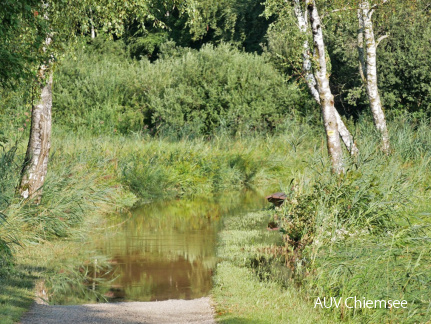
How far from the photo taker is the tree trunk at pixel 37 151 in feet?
37.9

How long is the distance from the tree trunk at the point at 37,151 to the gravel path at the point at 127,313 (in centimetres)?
436

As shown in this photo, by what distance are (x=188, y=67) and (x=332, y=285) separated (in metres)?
22.7

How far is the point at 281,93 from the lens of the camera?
29.9 metres

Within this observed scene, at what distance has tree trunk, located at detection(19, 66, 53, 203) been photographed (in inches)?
455

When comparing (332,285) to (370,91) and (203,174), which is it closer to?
(370,91)

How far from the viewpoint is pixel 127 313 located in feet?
23.5

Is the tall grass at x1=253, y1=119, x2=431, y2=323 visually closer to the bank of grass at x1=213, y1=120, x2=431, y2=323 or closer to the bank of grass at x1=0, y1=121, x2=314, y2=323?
the bank of grass at x1=213, y1=120, x2=431, y2=323

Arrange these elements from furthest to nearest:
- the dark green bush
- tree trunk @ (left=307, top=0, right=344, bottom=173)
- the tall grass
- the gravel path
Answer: the dark green bush, tree trunk @ (left=307, top=0, right=344, bottom=173), the gravel path, the tall grass

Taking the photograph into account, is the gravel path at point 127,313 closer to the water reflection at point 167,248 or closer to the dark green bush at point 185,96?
the water reflection at point 167,248

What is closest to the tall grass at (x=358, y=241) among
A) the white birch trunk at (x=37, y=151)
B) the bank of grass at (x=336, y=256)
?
the bank of grass at (x=336, y=256)

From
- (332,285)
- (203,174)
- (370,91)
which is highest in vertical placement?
(370,91)

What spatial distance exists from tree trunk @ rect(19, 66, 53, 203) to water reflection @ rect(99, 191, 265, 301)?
1.70m

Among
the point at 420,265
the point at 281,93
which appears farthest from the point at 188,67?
the point at 420,265

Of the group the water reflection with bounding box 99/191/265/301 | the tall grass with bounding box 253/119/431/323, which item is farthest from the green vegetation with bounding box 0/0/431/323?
the water reflection with bounding box 99/191/265/301
